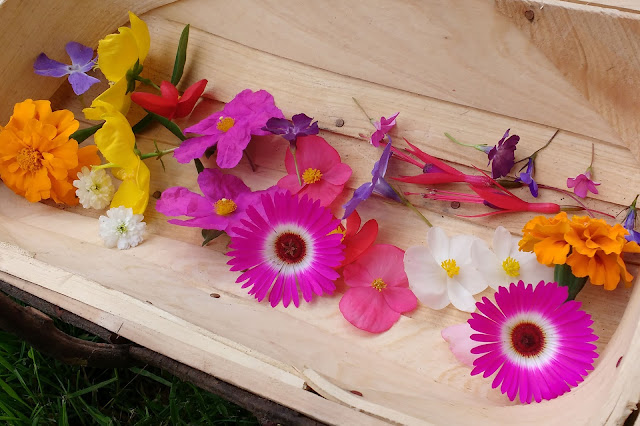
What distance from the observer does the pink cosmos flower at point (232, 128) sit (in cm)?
128

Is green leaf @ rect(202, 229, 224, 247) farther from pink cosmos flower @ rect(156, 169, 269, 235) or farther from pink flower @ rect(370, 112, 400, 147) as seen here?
pink flower @ rect(370, 112, 400, 147)

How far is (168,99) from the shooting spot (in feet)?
4.42

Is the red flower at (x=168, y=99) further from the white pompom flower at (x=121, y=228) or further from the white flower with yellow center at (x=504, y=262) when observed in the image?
the white flower with yellow center at (x=504, y=262)

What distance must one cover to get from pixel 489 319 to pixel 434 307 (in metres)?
0.15

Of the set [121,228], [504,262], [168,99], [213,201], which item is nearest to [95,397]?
[121,228]

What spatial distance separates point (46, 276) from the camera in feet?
3.56

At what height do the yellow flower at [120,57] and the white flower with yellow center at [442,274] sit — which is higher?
the yellow flower at [120,57]

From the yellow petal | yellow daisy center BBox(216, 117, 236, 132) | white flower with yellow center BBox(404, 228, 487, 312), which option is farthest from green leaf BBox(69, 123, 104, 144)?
white flower with yellow center BBox(404, 228, 487, 312)

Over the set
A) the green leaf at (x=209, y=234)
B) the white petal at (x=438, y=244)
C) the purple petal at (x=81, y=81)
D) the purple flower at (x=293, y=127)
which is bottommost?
the green leaf at (x=209, y=234)

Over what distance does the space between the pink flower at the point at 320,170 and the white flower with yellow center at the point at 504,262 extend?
0.91ft

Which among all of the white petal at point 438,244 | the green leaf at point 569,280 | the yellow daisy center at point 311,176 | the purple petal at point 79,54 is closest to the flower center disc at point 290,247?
the yellow daisy center at point 311,176

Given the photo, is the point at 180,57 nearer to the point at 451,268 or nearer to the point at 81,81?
the point at 81,81

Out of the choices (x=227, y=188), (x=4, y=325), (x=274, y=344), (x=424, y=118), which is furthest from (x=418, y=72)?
(x=4, y=325)

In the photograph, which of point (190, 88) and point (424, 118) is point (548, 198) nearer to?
point (424, 118)
